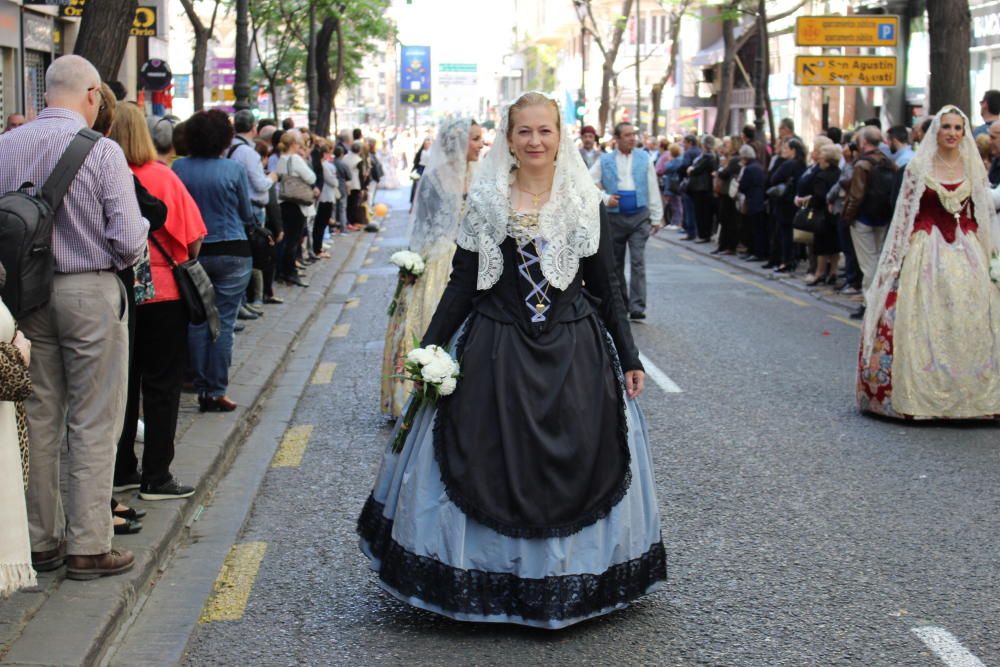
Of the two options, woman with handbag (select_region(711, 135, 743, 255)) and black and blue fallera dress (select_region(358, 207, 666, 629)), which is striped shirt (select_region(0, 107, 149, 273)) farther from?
woman with handbag (select_region(711, 135, 743, 255))

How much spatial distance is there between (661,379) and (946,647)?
5.87 meters

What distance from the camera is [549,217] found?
527cm

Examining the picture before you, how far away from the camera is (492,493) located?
4961 millimetres

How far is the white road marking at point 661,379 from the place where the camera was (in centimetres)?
1029

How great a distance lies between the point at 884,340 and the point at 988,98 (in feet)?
21.2

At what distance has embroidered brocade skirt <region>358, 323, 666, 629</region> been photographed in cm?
492

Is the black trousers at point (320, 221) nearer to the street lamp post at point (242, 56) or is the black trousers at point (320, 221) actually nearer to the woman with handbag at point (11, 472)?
the street lamp post at point (242, 56)

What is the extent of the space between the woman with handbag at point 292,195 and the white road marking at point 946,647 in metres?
12.1

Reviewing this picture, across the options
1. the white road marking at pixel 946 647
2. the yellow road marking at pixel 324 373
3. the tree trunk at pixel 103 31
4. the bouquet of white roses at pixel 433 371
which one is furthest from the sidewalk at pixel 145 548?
the white road marking at pixel 946 647

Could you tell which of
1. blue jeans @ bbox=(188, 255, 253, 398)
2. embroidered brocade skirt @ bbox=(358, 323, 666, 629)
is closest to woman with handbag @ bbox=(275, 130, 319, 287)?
blue jeans @ bbox=(188, 255, 253, 398)

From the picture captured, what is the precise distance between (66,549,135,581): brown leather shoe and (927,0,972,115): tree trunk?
40.4ft

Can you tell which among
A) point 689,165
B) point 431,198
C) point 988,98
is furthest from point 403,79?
point 431,198

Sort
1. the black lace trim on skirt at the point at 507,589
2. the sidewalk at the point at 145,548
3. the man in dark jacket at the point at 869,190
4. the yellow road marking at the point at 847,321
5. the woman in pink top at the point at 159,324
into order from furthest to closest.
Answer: the man in dark jacket at the point at 869,190 → the yellow road marking at the point at 847,321 → the woman in pink top at the point at 159,324 → the black lace trim on skirt at the point at 507,589 → the sidewalk at the point at 145,548

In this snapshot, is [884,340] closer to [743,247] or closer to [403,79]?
[743,247]
